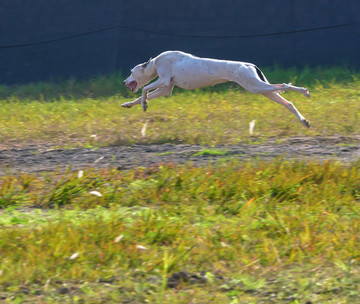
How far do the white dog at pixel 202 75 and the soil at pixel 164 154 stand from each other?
60 cm

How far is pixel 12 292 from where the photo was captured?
3471 mm

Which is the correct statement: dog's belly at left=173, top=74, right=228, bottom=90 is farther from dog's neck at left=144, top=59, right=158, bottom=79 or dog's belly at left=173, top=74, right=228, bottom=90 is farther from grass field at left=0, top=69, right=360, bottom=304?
grass field at left=0, top=69, right=360, bottom=304

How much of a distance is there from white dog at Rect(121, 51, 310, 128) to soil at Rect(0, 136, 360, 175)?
0.60 meters

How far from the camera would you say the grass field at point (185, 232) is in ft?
11.5

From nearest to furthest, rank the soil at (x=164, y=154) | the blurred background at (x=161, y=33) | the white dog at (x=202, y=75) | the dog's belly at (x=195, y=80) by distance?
1. the soil at (x=164, y=154)
2. the white dog at (x=202, y=75)
3. the dog's belly at (x=195, y=80)
4. the blurred background at (x=161, y=33)

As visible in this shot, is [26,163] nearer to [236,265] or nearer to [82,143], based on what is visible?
[82,143]

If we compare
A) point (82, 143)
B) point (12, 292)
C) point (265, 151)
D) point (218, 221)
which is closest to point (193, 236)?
point (218, 221)

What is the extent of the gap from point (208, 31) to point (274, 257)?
8719 mm

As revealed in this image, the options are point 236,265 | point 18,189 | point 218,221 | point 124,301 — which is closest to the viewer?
point 124,301

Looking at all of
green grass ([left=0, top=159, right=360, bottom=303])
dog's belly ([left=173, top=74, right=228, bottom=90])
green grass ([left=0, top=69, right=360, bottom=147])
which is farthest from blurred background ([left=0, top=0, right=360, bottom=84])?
green grass ([left=0, top=159, right=360, bottom=303])

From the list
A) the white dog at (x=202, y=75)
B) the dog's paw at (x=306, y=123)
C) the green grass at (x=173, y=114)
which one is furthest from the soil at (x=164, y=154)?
the white dog at (x=202, y=75)

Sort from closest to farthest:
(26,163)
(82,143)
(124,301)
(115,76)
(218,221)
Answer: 1. (124,301)
2. (218,221)
3. (26,163)
4. (82,143)
5. (115,76)

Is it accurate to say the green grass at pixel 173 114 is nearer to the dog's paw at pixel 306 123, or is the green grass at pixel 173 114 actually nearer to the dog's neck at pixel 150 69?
the dog's paw at pixel 306 123

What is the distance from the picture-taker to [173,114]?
865 centimetres
